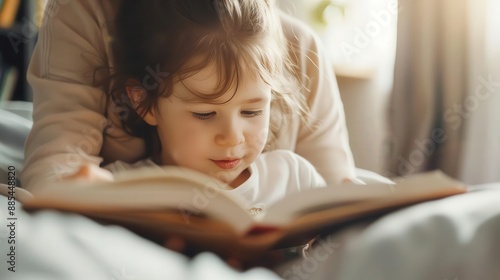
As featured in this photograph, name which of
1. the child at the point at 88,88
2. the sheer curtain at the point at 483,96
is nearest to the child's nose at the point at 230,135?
the child at the point at 88,88

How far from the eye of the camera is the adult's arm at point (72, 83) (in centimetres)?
92

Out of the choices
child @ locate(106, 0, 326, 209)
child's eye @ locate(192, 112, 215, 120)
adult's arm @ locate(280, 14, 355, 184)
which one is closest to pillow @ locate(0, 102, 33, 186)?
child @ locate(106, 0, 326, 209)

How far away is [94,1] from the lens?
0.99 meters

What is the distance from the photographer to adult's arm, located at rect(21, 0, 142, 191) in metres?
0.92

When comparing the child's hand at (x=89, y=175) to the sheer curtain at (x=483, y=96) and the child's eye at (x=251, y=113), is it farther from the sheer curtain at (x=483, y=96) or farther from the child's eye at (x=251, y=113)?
the sheer curtain at (x=483, y=96)

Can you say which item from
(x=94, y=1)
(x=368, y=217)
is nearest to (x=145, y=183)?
(x=368, y=217)

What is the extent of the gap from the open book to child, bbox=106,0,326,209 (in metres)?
0.23

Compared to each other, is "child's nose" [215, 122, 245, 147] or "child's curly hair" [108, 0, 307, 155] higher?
"child's curly hair" [108, 0, 307, 155]

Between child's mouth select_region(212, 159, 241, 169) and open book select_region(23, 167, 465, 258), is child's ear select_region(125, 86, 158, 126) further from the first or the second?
open book select_region(23, 167, 465, 258)

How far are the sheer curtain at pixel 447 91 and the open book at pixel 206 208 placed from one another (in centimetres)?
104

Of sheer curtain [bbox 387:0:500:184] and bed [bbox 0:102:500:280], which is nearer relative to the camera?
bed [bbox 0:102:500:280]

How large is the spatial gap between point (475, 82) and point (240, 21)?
96 centimetres

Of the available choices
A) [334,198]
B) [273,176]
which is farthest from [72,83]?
[334,198]

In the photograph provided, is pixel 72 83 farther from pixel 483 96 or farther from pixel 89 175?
pixel 483 96
